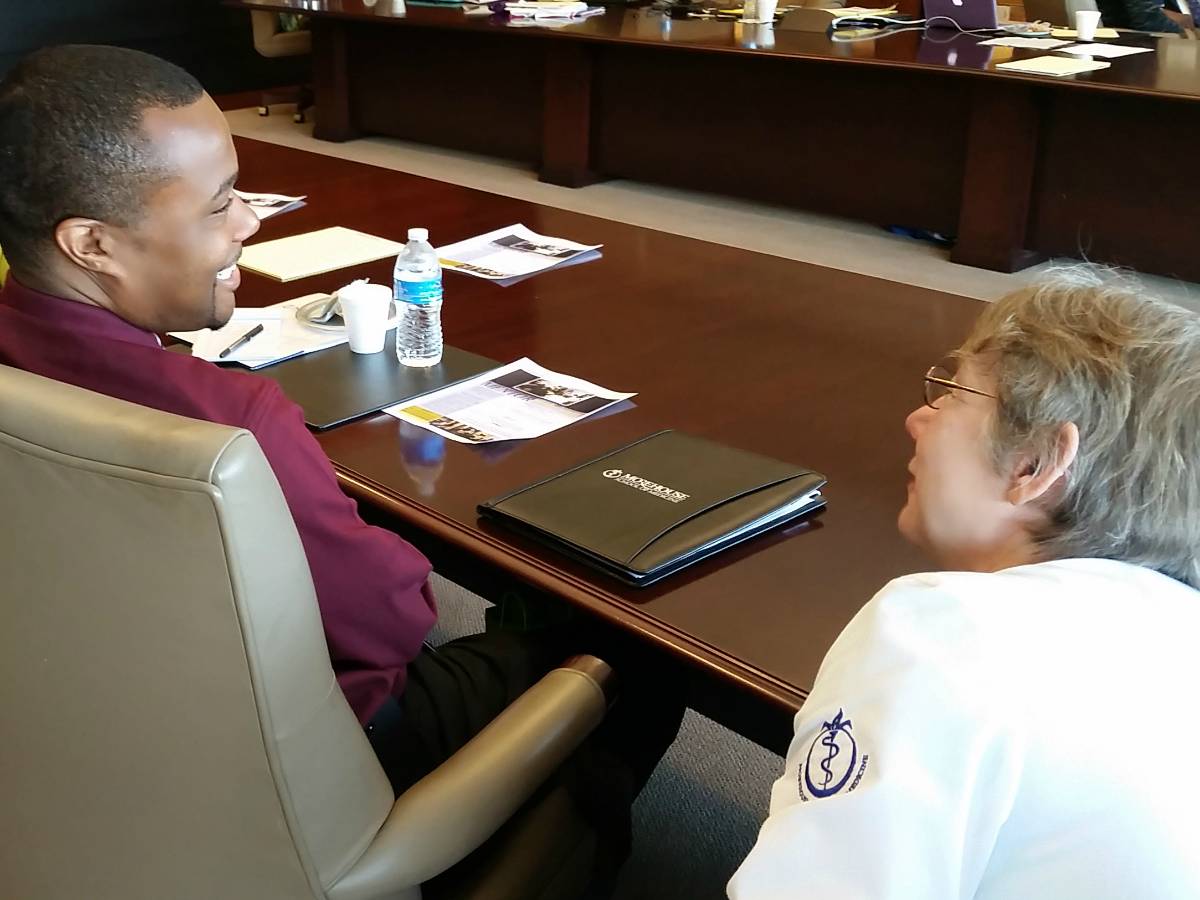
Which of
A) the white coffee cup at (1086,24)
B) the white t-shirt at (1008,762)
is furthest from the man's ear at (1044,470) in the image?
the white coffee cup at (1086,24)

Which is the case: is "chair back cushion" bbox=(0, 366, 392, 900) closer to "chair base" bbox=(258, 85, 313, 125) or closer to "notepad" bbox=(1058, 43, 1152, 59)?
"notepad" bbox=(1058, 43, 1152, 59)

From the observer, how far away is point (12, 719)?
3.14 feet

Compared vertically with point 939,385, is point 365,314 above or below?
below

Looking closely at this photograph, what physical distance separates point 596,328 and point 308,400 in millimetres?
453

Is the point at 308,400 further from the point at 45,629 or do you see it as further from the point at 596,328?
the point at 45,629

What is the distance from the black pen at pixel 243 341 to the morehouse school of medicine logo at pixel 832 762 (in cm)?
114

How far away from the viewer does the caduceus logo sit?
75cm

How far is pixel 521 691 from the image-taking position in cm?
142

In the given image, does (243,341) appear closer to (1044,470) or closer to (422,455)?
(422,455)

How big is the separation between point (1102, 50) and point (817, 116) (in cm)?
97

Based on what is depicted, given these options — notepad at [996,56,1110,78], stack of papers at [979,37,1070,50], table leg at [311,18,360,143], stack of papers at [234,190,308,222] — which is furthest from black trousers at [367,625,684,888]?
table leg at [311,18,360,143]

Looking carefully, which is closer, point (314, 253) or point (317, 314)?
point (317, 314)

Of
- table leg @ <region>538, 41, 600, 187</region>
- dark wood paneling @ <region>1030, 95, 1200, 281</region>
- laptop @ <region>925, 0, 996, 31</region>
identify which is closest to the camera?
dark wood paneling @ <region>1030, 95, 1200, 281</region>

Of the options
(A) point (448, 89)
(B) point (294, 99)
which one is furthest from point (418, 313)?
(B) point (294, 99)
